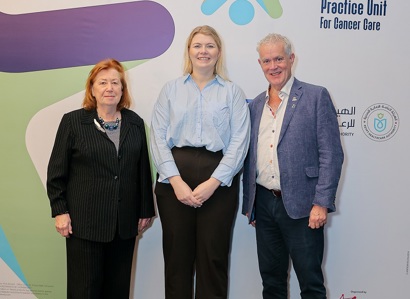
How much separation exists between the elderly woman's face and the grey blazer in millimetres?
854

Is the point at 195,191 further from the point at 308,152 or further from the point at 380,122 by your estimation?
the point at 380,122

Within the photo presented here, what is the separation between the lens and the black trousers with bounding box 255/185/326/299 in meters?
1.99

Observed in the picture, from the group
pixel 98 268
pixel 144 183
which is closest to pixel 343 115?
pixel 144 183

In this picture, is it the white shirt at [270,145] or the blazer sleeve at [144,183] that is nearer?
the white shirt at [270,145]

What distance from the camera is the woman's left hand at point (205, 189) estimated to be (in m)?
1.93

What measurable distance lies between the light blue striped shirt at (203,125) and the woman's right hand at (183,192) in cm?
4

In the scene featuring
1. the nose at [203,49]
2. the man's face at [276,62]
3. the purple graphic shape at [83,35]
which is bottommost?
the man's face at [276,62]

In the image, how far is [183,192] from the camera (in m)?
1.93

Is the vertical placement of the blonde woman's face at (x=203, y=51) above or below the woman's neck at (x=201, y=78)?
above

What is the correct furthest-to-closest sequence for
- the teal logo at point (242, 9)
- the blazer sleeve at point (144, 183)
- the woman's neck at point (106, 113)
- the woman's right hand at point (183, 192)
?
the teal logo at point (242, 9) → the blazer sleeve at point (144, 183) → the woman's neck at point (106, 113) → the woman's right hand at point (183, 192)

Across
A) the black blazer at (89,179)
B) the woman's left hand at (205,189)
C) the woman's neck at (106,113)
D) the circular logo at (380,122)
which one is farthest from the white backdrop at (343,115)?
the woman's left hand at (205,189)

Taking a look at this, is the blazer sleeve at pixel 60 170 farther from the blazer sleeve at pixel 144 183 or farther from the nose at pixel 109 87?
the blazer sleeve at pixel 144 183

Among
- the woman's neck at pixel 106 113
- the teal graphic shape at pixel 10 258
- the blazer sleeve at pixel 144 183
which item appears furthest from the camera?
the teal graphic shape at pixel 10 258

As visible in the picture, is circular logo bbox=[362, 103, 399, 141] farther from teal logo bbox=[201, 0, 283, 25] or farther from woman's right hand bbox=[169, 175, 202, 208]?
woman's right hand bbox=[169, 175, 202, 208]
